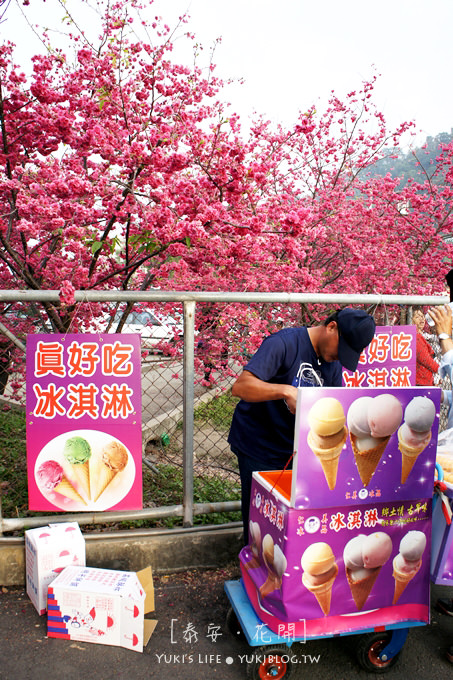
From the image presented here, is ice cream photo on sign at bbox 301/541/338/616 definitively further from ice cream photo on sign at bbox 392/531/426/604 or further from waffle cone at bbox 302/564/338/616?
ice cream photo on sign at bbox 392/531/426/604

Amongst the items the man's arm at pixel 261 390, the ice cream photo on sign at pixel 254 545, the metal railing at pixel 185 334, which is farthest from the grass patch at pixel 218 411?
the man's arm at pixel 261 390

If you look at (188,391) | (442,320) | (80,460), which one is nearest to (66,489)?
(80,460)

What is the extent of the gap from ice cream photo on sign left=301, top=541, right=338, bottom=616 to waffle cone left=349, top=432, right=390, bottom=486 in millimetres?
359

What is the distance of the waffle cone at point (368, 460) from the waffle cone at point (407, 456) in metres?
0.10

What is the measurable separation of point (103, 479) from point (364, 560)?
1.64 metres

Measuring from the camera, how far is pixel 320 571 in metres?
2.16

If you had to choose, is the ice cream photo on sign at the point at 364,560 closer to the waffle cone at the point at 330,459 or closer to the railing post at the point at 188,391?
the waffle cone at the point at 330,459

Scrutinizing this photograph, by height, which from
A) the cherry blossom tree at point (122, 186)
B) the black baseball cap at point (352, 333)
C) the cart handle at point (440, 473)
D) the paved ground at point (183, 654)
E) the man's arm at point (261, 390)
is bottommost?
the paved ground at point (183, 654)

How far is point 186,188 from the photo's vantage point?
139 inches

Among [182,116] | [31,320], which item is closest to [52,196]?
[182,116]

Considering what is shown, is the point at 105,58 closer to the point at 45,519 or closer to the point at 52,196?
the point at 52,196

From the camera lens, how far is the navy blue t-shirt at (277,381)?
2531 mm

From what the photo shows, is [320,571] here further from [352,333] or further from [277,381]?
[352,333]

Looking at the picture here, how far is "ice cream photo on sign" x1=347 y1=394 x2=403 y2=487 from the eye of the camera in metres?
2.09
